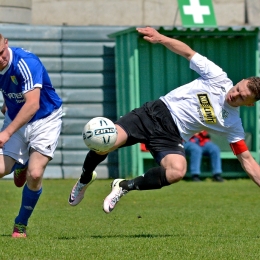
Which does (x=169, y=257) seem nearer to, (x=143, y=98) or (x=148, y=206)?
(x=148, y=206)

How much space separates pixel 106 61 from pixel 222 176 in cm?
328

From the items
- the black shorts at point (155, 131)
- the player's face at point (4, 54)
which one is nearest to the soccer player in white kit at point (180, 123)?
the black shorts at point (155, 131)

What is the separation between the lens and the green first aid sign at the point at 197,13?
15.7 meters

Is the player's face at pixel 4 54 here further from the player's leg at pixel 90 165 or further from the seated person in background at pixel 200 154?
the seated person in background at pixel 200 154

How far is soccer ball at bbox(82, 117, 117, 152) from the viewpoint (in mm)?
7801

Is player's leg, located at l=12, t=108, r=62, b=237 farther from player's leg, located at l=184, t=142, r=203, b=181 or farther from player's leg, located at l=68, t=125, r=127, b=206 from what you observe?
player's leg, located at l=184, t=142, r=203, b=181

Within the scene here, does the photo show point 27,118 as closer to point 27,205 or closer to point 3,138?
point 3,138

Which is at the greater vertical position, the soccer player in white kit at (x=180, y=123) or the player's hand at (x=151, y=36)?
the player's hand at (x=151, y=36)

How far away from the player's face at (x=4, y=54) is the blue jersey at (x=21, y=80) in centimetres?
6

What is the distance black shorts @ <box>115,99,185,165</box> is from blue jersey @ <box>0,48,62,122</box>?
2.89 ft

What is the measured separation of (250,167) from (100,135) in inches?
61.0

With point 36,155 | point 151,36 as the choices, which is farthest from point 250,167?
point 36,155

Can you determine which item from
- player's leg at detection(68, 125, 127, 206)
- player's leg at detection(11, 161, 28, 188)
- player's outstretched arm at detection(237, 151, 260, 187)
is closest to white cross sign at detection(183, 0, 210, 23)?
player's leg at detection(68, 125, 127, 206)

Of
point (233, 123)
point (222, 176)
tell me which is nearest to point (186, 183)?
point (222, 176)
